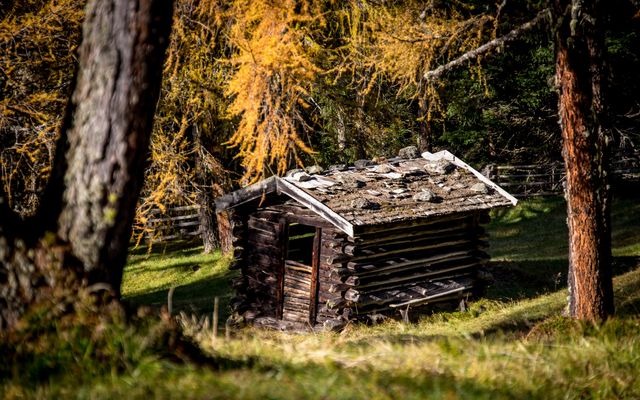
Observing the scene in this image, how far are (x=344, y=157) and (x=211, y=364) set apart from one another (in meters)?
23.7

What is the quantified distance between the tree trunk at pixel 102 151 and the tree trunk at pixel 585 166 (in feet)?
22.1

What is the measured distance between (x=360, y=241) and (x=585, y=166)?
5.05 meters

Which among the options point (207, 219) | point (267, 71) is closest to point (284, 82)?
point (267, 71)

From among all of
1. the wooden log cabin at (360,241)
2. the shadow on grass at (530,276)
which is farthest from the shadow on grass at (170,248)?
the shadow on grass at (530,276)

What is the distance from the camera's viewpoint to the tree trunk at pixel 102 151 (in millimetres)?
3791

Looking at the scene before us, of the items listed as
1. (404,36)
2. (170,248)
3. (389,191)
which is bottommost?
(170,248)

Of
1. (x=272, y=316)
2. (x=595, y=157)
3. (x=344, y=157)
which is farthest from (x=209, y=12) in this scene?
(x=344, y=157)

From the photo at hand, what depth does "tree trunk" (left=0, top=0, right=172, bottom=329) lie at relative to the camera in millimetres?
3791

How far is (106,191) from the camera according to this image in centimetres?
380

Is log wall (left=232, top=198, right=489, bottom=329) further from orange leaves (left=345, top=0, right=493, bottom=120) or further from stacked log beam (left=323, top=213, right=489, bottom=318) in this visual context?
orange leaves (left=345, top=0, right=493, bottom=120)

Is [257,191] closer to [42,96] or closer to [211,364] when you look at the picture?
[42,96]

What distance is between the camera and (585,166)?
9117 mm

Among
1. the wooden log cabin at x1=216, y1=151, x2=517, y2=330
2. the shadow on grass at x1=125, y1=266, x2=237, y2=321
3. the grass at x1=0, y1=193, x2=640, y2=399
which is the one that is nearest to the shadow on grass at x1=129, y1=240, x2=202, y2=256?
the shadow on grass at x1=125, y1=266, x2=237, y2=321

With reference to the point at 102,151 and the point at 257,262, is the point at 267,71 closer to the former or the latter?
the point at 257,262
